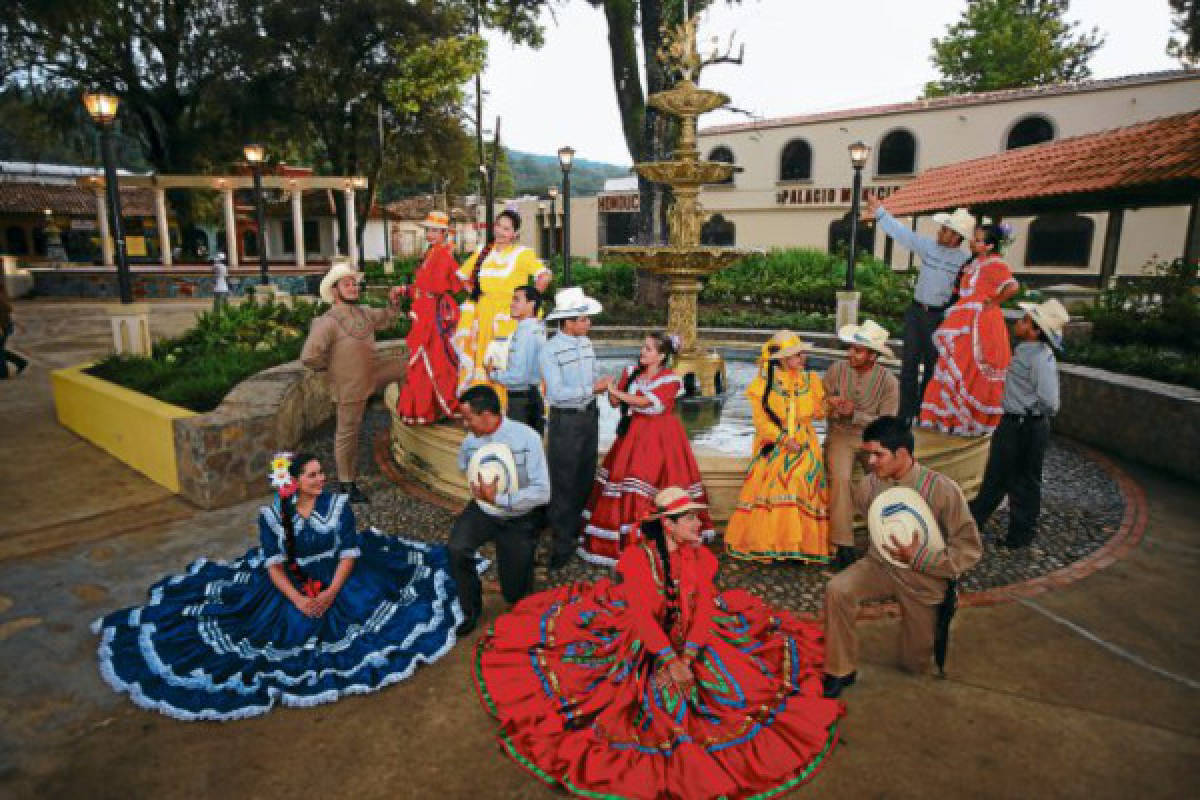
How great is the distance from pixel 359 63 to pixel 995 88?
28029 mm

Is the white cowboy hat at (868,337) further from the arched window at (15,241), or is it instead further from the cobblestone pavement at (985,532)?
the arched window at (15,241)

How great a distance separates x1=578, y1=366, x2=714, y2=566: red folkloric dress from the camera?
203 inches

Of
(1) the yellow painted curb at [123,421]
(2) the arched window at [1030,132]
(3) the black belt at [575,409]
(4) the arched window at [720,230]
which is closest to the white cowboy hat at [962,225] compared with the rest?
(3) the black belt at [575,409]

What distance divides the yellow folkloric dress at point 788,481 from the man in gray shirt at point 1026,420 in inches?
54.3

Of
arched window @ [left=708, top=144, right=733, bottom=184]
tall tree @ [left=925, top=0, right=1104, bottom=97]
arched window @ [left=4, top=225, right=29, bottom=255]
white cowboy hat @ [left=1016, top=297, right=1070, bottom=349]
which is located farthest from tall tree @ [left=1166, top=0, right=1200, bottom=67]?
arched window @ [left=4, top=225, right=29, bottom=255]

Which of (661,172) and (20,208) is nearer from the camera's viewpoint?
(661,172)

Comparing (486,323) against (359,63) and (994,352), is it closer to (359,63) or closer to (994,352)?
(994,352)

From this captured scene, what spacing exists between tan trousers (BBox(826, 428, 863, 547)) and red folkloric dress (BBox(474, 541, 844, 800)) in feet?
4.24

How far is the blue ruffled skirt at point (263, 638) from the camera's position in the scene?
3689mm

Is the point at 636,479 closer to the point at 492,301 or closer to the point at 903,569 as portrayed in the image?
the point at 903,569

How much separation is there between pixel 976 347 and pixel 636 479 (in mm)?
3539

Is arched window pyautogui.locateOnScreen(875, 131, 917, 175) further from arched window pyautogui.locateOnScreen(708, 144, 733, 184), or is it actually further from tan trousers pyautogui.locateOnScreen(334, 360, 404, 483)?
tan trousers pyautogui.locateOnScreen(334, 360, 404, 483)

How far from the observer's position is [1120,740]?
3.42m

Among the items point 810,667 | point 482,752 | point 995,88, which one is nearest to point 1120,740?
point 810,667
